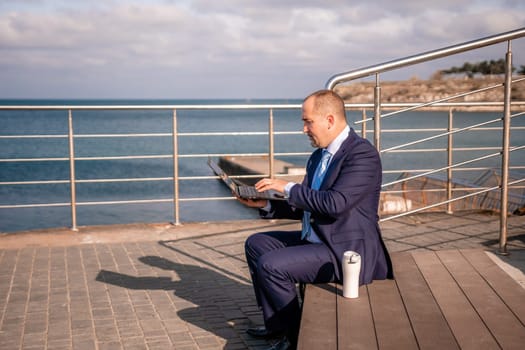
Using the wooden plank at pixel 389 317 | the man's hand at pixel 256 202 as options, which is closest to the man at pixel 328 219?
the wooden plank at pixel 389 317

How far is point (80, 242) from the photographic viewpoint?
6000 mm

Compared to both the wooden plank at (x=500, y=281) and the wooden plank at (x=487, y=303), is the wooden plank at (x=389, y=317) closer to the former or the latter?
the wooden plank at (x=487, y=303)

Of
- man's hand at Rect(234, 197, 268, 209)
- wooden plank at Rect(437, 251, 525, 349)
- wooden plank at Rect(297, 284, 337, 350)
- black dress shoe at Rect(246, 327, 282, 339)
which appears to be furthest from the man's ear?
black dress shoe at Rect(246, 327, 282, 339)

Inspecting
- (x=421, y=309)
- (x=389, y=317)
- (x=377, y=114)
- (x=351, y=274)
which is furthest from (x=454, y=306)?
(x=377, y=114)

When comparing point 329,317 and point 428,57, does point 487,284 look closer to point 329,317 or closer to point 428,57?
point 329,317

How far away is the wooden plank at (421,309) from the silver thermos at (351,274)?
9.4 inches

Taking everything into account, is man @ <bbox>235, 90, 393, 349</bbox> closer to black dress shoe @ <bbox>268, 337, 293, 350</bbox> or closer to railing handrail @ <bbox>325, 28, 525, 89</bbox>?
black dress shoe @ <bbox>268, 337, 293, 350</bbox>

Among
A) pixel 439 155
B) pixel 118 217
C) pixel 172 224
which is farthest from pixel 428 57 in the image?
pixel 439 155

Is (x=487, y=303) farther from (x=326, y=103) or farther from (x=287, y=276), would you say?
(x=326, y=103)

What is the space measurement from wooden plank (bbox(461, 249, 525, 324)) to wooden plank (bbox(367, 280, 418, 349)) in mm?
510

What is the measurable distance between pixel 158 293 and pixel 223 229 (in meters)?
2.09

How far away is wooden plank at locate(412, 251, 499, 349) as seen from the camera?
7.81 ft

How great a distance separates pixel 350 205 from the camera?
2.92 m

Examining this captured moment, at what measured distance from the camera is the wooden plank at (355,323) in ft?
7.66
